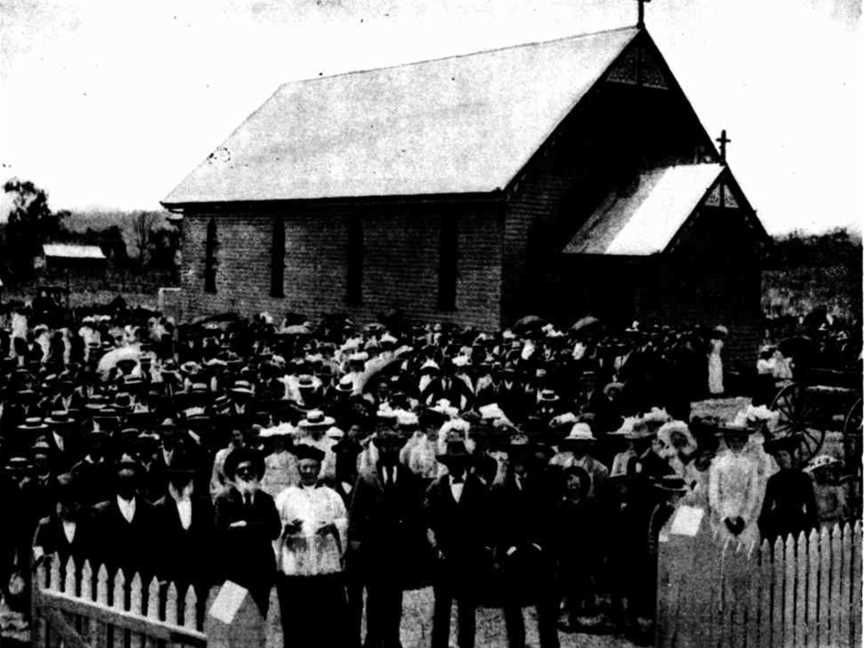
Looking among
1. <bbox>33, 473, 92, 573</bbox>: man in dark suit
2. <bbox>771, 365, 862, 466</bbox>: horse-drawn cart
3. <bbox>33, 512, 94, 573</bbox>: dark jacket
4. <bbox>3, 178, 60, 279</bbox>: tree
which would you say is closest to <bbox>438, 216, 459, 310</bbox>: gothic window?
<bbox>771, 365, 862, 466</bbox>: horse-drawn cart

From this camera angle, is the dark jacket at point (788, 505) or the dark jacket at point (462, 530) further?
the dark jacket at point (788, 505)

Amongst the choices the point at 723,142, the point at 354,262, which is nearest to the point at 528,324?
the point at 723,142

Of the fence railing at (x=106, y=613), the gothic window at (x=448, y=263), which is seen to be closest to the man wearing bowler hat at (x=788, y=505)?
the fence railing at (x=106, y=613)

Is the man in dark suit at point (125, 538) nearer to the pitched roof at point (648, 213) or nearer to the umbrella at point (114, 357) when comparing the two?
the umbrella at point (114, 357)

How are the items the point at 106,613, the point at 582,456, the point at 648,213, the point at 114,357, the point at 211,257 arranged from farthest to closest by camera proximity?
1. the point at 211,257
2. the point at 648,213
3. the point at 114,357
4. the point at 582,456
5. the point at 106,613

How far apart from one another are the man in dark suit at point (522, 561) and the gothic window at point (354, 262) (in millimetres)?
19516

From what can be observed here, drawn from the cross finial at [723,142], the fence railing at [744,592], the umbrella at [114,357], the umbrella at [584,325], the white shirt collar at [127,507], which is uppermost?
the cross finial at [723,142]

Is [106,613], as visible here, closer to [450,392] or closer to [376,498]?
[376,498]

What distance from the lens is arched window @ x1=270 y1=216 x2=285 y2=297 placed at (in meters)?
29.8

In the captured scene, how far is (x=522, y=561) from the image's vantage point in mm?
7637

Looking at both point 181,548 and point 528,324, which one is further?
point 528,324

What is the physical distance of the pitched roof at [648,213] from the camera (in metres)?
22.3

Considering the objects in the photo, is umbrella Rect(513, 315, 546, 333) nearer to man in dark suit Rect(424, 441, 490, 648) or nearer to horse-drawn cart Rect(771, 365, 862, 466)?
horse-drawn cart Rect(771, 365, 862, 466)

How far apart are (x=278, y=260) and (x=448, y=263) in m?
7.26
